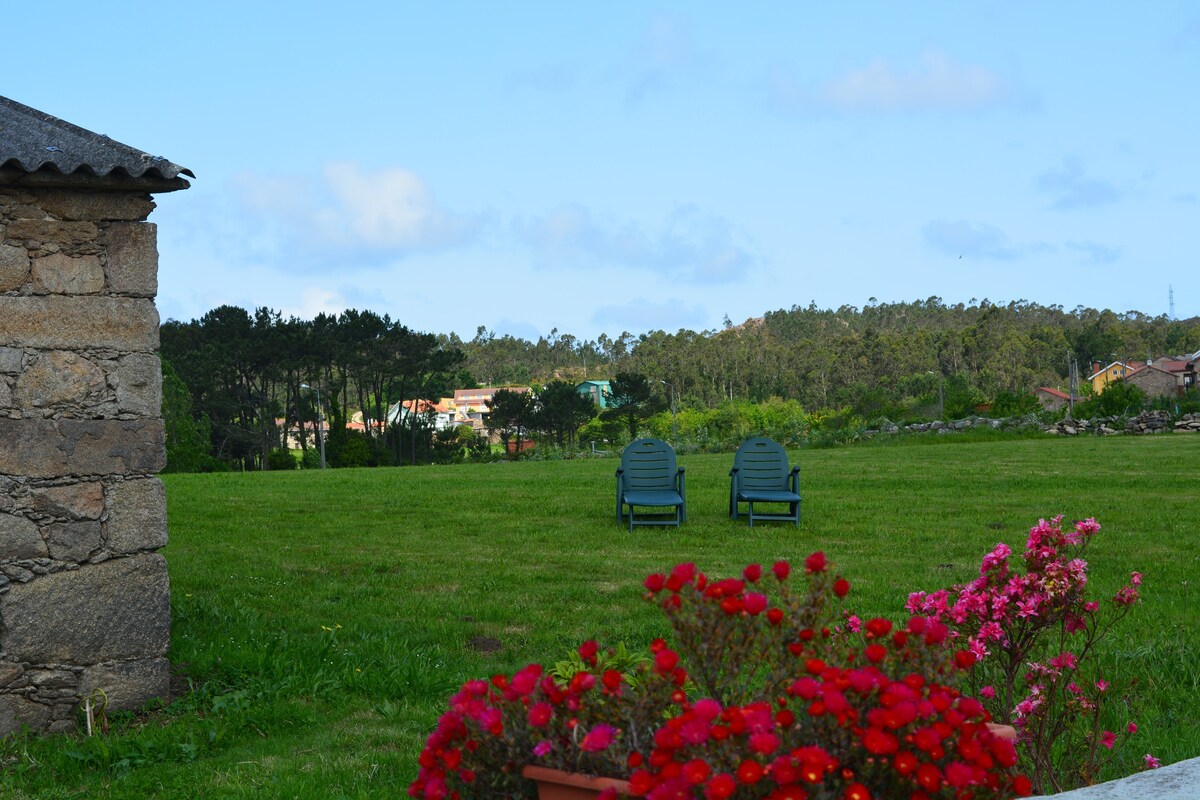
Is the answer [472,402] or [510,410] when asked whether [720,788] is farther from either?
[472,402]

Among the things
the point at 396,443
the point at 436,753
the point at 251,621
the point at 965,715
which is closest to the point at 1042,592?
the point at 965,715

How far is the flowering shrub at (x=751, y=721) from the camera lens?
2.05 meters

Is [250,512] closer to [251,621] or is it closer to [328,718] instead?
[251,621]

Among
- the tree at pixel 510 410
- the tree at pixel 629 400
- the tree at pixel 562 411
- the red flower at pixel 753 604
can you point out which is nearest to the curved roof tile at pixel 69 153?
the red flower at pixel 753 604

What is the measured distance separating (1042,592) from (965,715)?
5.08ft

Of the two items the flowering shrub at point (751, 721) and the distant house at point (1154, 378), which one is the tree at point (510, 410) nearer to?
the distant house at point (1154, 378)

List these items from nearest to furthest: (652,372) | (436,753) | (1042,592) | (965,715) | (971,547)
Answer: (965,715) → (436,753) → (1042,592) → (971,547) → (652,372)

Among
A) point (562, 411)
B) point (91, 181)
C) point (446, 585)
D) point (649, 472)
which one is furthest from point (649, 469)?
point (562, 411)

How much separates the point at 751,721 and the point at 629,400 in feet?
182

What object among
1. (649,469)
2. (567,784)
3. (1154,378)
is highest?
(1154,378)

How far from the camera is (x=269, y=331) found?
173ft

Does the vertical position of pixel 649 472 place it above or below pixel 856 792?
above

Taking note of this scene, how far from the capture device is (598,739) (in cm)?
215

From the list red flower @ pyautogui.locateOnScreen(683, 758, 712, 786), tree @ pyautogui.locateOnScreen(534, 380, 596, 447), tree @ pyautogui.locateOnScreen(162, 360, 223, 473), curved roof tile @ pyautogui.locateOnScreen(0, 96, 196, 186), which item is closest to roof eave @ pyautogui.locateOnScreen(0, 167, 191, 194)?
curved roof tile @ pyautogui.locateOnScreen(0, 96, 196, 186)
